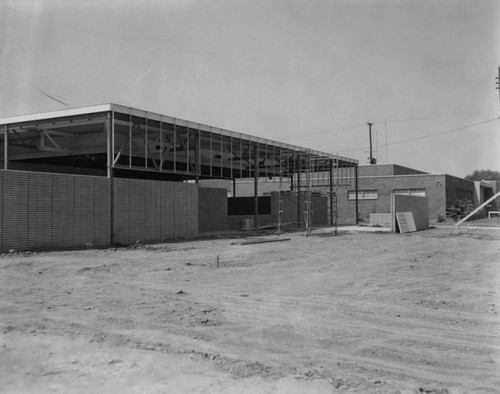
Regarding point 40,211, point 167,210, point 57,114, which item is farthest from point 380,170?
point 40,211

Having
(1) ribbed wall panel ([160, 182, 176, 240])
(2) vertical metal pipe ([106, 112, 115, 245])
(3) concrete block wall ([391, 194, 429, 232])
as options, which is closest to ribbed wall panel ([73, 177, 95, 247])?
(2) vertical metal pipe ([106, 112, 115, 245])

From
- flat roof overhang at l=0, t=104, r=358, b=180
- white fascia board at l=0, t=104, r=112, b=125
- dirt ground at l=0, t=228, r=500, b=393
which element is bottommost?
dirt ground at l=0, t=228, r=500, b=393

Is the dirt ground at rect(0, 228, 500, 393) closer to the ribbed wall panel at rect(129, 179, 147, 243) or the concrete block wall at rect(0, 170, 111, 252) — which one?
the concrete block wall at rect(0, 170, 111, 252)

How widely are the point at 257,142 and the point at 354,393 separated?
25.9m

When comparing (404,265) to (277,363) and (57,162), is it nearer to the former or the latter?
(277,363)

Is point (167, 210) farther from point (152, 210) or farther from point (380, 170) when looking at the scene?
point (380, 170)

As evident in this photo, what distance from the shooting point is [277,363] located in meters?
5.33

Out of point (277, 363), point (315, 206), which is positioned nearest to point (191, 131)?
point (315, 206)

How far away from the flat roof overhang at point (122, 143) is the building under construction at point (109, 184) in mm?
56

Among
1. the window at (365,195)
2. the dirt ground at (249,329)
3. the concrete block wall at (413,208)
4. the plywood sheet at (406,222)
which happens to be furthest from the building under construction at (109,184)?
the window at (365,195)

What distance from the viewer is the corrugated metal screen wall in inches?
645

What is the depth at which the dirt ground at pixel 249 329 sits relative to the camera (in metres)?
4.84

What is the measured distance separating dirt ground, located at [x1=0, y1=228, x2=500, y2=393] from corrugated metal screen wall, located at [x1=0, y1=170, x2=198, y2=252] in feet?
11.7

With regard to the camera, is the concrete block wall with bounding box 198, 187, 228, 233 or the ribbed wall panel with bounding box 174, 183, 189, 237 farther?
the concrete block wall with bounding box 198, 187, 228, 233
